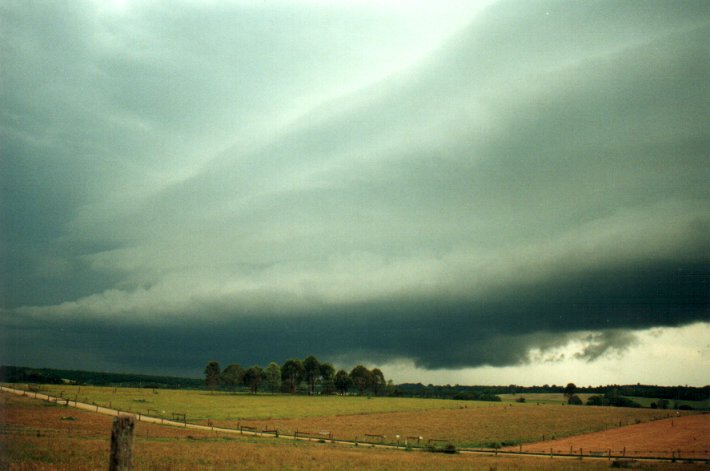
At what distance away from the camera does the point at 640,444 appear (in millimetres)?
66938

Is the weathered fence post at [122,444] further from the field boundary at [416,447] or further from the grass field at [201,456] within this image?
the field boundary at [416,447]

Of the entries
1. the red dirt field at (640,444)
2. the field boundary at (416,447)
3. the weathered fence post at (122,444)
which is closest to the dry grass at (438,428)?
the field boundary at (416,447)

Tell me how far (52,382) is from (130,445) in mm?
170634

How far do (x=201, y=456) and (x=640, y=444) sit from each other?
5549 centimetres

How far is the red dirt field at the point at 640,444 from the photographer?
5625cm

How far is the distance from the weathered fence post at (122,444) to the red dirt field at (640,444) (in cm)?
5538

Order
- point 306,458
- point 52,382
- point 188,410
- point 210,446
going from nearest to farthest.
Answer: point 306,458, point 210,446, point 188,410, point 52,382

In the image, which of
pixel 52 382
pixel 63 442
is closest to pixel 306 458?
pixel 63 442

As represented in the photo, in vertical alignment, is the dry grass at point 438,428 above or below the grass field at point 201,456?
below

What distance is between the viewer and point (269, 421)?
279 ft

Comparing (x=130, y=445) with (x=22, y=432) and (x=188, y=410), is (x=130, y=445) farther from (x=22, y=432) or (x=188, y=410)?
(x=188, y=410)

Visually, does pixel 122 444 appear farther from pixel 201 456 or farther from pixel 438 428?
pixel 438 428

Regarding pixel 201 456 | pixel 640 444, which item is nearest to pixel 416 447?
pixel 201 456

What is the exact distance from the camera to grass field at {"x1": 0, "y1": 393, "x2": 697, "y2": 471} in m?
33.3
